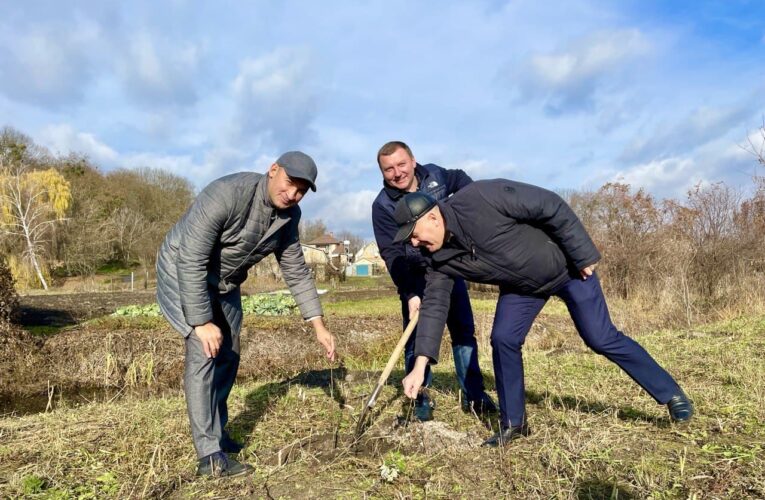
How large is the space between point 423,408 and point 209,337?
182 centimetres

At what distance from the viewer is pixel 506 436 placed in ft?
10.5

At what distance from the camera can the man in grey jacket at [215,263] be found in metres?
2.96

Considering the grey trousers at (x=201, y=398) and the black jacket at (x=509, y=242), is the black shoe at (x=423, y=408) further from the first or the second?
the grey trousers at (x=201, y=398)

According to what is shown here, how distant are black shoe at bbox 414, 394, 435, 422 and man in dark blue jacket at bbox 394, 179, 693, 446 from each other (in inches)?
31.6

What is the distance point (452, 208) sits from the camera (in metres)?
3.20

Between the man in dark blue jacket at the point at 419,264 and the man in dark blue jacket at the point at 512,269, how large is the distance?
0.70 m

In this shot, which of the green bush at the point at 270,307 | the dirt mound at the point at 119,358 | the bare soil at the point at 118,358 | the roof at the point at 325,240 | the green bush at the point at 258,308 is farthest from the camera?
the roof at the point at 325,240

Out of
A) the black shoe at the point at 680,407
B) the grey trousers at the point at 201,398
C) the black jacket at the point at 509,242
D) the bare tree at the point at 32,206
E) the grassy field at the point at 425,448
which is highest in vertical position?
the bare tree at the point at 32,206

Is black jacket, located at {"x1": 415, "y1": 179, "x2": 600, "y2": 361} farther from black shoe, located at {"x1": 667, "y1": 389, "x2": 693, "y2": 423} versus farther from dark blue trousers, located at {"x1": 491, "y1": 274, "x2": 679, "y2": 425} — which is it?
black shoe, located at {"x1": 667, "y1": 389, "x2": 693, "y2": 423}

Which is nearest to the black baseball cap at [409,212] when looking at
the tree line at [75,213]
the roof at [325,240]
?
the tree line at [75,213]

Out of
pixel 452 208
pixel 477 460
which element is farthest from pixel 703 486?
pixel 452 208

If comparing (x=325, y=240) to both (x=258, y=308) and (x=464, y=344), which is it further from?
(x=464, y=344)

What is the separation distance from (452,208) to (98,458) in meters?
2.82

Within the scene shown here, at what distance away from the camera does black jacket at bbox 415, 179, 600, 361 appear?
3.10m
